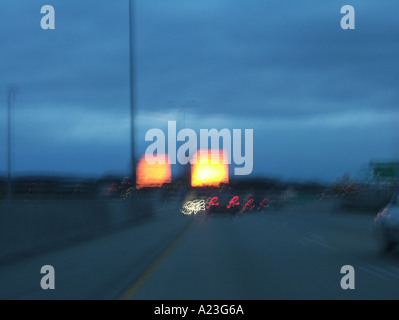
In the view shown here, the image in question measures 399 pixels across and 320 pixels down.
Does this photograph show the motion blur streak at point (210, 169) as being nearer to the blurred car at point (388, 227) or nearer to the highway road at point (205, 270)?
the highway road at point (205, 270)

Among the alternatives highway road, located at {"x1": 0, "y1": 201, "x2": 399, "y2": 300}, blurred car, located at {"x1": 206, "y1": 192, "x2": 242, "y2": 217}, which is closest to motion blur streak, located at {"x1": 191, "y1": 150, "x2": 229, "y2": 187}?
blurred car, located at {"x1": 206, "y1": 192, "x2": 242, "y2": 217}

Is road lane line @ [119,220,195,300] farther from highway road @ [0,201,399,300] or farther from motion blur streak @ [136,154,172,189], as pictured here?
motion blur streak @ [136,154,172,189]

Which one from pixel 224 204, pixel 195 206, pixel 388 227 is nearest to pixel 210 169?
pixel 195 206

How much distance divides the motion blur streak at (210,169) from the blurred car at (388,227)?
125 ft

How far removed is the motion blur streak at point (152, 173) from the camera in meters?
56.0

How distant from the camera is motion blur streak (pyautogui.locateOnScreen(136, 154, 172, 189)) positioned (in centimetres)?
5600

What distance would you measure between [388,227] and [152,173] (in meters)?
38.6

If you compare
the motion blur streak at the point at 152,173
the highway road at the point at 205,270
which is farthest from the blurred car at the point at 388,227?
the motion blur streak at the point at 152,173

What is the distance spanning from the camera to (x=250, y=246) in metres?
23.0

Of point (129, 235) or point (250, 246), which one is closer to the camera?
point (250, 246)

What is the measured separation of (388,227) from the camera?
18609 millimetres
